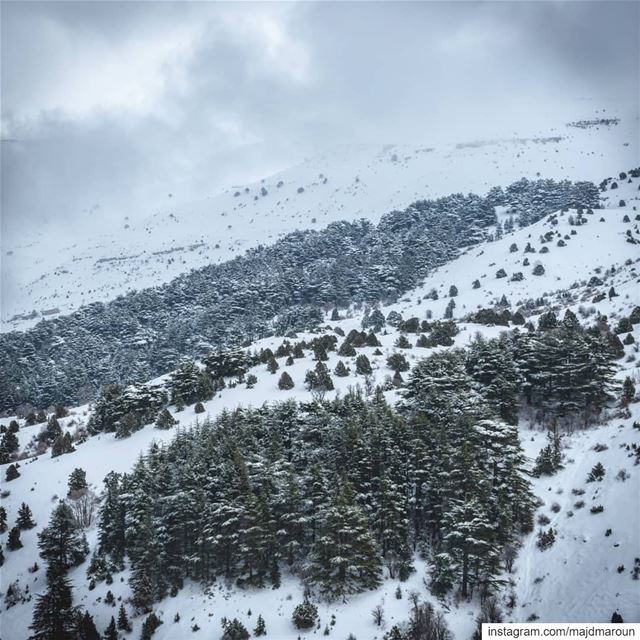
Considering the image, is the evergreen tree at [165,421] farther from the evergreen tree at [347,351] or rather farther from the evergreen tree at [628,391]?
the evergreen tree at [628,391]

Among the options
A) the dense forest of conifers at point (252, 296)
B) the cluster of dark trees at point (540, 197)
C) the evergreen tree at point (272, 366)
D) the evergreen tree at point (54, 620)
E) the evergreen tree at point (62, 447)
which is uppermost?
the cluster of dark trees at point (540, 197)

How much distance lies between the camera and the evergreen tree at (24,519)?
41.5m

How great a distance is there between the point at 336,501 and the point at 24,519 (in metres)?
28.7

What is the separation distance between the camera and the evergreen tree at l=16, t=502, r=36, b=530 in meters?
41.5

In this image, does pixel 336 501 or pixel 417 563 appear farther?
pixel 417 563

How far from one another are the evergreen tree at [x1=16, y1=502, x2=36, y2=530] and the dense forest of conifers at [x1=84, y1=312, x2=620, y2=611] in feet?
27.5

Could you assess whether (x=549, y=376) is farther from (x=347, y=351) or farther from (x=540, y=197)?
(x=540, y=197)

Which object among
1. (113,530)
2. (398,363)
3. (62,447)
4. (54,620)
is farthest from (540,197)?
(54,620)

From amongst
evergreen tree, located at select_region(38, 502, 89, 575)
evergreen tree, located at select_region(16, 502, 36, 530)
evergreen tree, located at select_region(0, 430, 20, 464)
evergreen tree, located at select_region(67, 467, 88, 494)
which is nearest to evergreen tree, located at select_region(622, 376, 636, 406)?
evergreen tree, located at select_region(38, 502, 89, 575)

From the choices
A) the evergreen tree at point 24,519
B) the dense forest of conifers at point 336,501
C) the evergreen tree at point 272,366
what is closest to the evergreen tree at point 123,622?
the dense forest of conifers at point 336,501

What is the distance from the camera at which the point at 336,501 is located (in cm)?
3231

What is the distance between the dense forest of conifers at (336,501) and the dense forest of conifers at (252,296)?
59.5 m

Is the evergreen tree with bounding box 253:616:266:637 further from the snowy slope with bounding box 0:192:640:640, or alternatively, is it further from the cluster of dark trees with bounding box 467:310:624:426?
the cluster of dark trees with bounding box 467:310:624:426

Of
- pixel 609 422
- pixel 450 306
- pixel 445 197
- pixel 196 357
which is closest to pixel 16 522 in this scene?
pixel 609 422
